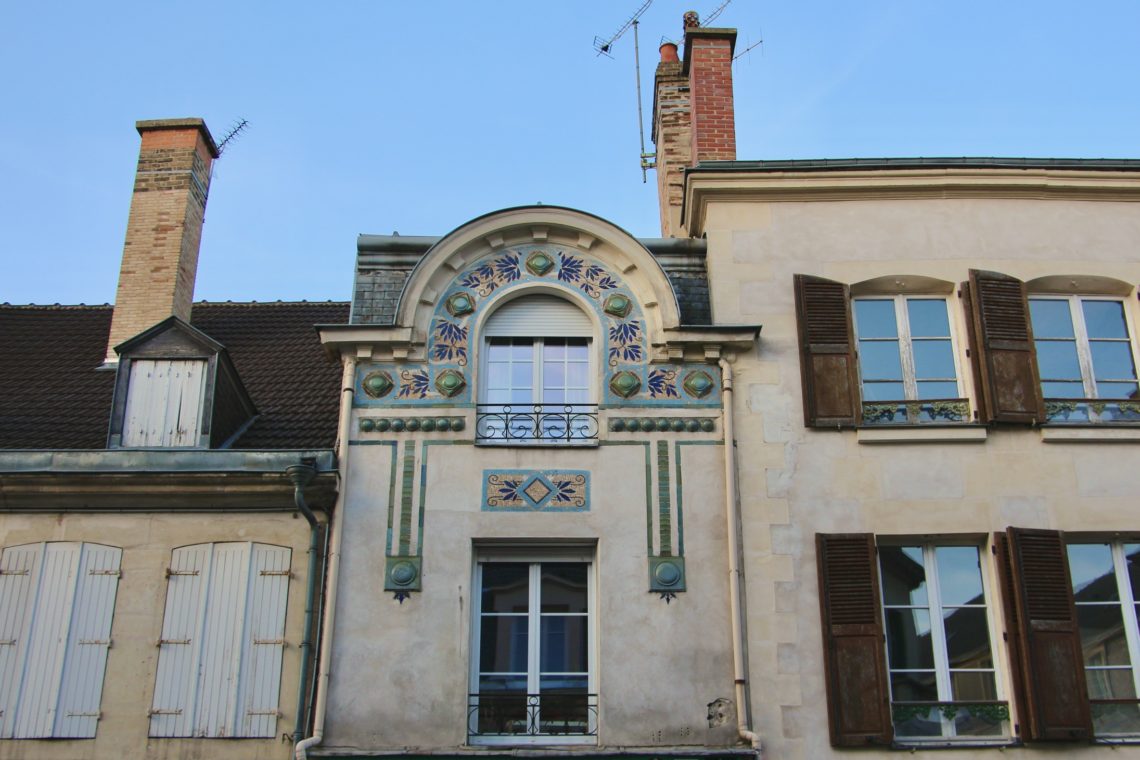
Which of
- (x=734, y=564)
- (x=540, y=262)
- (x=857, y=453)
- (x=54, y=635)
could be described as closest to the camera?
(x=734, y=564)

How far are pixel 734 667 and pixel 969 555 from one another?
7.54 feet

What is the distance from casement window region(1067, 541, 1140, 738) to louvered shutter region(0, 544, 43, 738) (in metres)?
8.70

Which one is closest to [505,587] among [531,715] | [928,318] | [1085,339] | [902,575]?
[531,715]

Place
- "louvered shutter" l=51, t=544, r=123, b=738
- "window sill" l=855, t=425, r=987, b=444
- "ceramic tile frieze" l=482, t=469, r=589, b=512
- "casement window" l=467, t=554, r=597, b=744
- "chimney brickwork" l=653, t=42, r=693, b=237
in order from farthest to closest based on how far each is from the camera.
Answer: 1. "chimney brickwork" l=653, t=42, r=693, b=237
2. "window sill" l=855, t=425, r=987, b=444
3. "ceramic tile frieze" l=482, t=469, r=589, b=512
4. "louvered shutter" l=51, t=544, r=123, b=738
5. "casement window" l=467, t=554, r=597, b=744

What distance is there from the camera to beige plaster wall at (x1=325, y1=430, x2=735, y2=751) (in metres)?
10.2

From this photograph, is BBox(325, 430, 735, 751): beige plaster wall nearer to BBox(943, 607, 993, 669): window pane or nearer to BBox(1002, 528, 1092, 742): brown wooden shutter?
BBox(943, 607, 993, 669): window pane

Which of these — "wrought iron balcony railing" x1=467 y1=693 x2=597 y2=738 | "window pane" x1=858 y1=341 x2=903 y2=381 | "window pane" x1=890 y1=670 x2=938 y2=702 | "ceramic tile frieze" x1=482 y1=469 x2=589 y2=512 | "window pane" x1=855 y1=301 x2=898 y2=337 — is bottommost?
"wrought iron balcony railing" x1=467 y1=693 x2=597 y2=738

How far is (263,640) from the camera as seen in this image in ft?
34.9

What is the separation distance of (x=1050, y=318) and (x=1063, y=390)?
0.79 metres

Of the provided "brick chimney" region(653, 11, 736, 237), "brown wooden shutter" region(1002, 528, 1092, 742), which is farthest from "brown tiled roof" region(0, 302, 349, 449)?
"brown wooden shutter" region(1002, 528, 1092, 742)

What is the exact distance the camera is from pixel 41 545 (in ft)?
36.2

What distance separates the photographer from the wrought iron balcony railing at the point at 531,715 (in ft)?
33.6

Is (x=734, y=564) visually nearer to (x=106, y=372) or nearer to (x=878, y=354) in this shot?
(x=878, y=354)

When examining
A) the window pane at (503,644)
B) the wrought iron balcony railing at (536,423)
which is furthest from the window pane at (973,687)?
the wrought iron balcony railing at (536,423)
